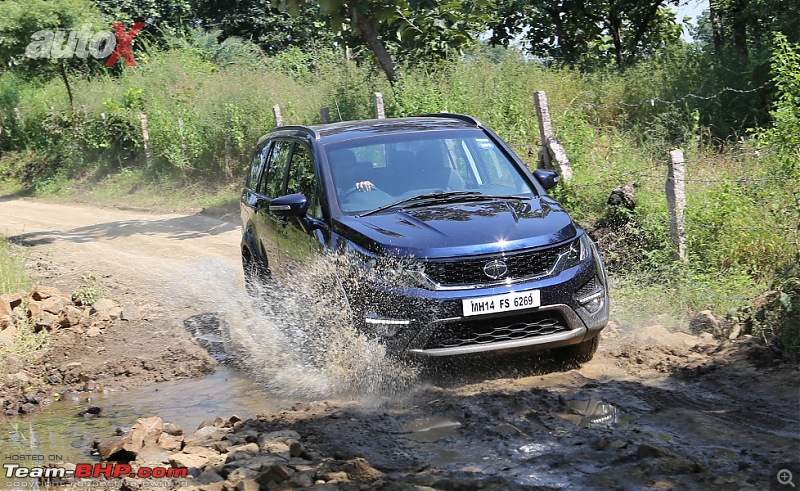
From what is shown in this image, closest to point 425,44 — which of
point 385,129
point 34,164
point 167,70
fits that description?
point 385,129

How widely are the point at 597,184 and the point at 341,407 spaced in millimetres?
5235

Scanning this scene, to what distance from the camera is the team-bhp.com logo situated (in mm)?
24594

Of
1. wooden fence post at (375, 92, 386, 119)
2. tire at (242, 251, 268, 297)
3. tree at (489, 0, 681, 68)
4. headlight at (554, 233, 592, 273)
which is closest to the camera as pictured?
headlight at (554, 233, 592, 273)

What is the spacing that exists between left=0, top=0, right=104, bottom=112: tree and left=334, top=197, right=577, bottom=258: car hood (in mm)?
21356

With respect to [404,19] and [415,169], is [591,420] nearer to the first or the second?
[415,169]

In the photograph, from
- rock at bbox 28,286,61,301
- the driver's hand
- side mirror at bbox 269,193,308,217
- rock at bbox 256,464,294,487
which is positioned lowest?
rock at bbox 256,464,294,487

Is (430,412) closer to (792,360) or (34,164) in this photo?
(792,360)

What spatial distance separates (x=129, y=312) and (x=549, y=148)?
525 centimetres

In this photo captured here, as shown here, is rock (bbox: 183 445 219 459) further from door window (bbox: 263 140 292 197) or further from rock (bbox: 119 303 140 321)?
rock (bbox: 119 303 140 321)

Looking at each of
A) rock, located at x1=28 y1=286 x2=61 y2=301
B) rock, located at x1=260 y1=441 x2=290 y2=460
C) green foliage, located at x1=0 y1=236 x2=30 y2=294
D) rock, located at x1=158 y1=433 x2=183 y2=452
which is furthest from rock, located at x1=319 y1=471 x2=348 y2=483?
green foliage, located at x1=0 y1=236 x2=30 y2=294

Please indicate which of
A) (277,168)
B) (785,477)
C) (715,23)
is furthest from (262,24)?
(785,477)

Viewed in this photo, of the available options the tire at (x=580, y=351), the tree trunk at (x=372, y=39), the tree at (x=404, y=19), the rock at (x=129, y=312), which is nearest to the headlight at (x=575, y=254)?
the tire at (x=580, y=351)

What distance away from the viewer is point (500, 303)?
215 inches

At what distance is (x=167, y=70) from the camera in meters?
24.8
